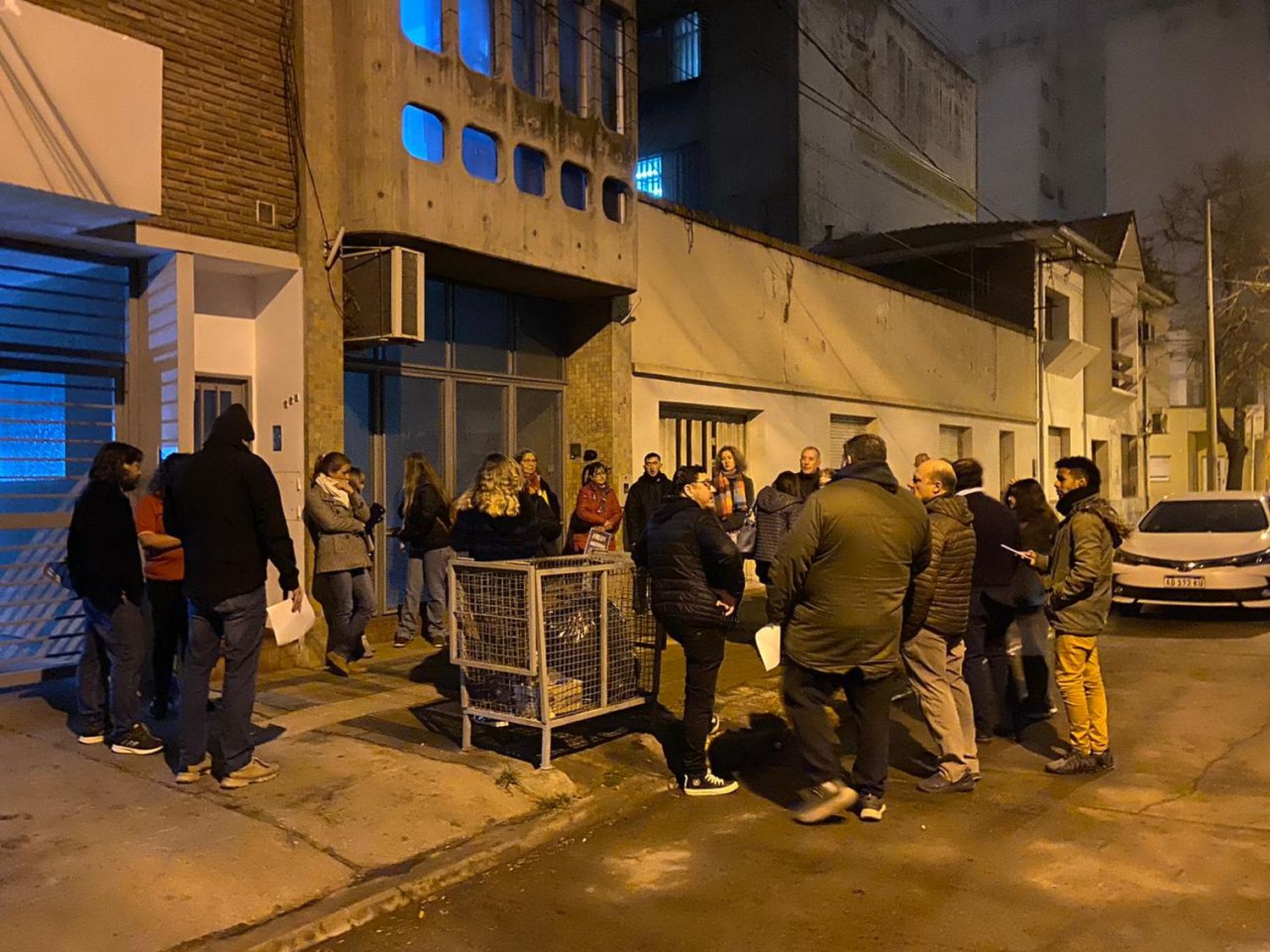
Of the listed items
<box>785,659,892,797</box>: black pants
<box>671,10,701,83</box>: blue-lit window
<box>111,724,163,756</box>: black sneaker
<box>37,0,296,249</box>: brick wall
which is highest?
<box>671,10,701,83</box>: blue-lit window

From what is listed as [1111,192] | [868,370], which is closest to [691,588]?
[868,370]

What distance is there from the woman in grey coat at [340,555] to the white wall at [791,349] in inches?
172

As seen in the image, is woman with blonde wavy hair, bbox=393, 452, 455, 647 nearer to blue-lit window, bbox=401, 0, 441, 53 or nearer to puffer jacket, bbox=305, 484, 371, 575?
puffer jacket, bbox=305, 484, 371, 575

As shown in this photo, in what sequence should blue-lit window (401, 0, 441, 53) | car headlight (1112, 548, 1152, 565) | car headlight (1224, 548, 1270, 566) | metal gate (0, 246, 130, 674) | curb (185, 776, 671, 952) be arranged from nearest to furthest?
curb (185, 776, 671, 952), metal gate (0, 246, 130, 674), blue-lit window (401, 0, 441, 53), car headlight (1224, 548, 1270, 566), car headlight (1112, 548, 1152, 565)

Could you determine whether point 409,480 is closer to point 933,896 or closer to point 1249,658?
point 933,896

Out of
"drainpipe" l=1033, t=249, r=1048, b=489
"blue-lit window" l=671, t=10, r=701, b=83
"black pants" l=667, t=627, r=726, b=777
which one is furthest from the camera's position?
"blue-lit window" l=671, t=10, r=701, b=83

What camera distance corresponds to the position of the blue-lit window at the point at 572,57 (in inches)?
451

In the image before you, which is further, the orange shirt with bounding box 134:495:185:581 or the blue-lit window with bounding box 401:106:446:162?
the blue-lit window with bounding box 401:106:446:162

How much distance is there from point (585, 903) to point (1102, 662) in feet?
23.6

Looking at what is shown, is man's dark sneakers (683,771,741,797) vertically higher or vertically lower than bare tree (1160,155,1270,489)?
lower

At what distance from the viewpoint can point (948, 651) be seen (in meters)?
6.30

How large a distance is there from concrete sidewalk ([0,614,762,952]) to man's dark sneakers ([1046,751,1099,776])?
2331 mm

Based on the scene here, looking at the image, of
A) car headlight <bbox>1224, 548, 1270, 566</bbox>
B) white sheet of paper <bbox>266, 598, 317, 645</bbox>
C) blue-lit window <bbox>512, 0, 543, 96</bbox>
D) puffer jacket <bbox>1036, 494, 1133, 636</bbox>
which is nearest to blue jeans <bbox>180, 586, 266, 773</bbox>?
white sheet of paper <bbox>266, 598, 317, 645</bbox>

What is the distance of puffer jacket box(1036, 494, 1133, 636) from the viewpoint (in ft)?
21.0
